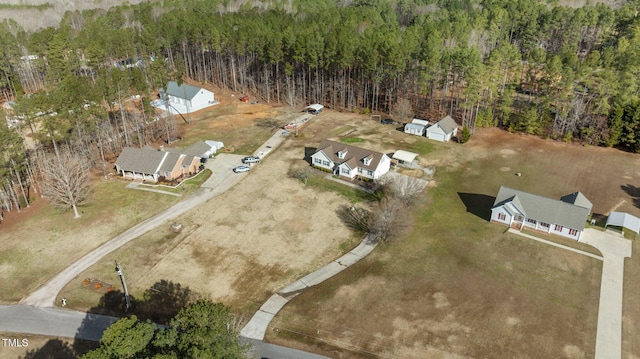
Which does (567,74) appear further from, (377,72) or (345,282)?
(345,282)

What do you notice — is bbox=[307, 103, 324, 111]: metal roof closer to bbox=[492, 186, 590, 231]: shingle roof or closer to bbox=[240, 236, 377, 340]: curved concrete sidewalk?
bbox=[240, 236, 377, 340]: curved concrete sidewalk

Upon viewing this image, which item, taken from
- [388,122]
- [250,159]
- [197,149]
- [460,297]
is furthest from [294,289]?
[388,122]

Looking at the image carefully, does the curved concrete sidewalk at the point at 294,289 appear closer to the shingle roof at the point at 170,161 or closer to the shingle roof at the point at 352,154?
the shingle roof at the point at 352,154

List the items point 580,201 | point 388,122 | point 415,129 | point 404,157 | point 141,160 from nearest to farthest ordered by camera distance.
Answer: point 580,201 → point 141,160 → point 404,157 → point 415,129 → point 388,122

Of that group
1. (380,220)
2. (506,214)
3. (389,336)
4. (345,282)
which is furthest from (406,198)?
(389,336)

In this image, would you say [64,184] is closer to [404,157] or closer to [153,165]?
[153,165]

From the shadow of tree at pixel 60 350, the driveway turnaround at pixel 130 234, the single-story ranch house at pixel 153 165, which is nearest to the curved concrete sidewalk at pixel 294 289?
the shadow of tree at pixel 60 350

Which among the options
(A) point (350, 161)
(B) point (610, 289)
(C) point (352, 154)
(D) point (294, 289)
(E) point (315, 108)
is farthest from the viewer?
(E) point (315, 108)
